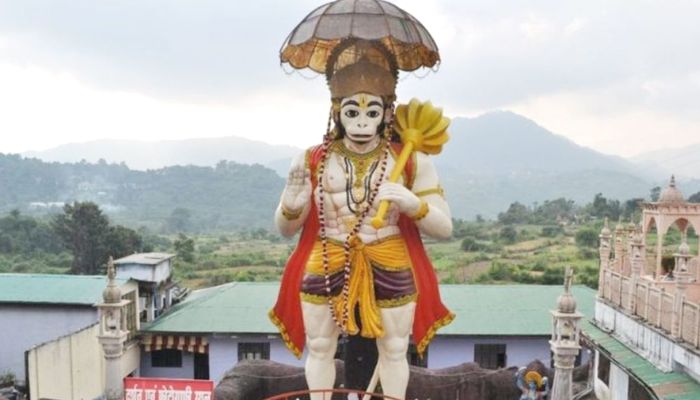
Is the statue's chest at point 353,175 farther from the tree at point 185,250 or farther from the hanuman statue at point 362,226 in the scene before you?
the tree at point 185,250

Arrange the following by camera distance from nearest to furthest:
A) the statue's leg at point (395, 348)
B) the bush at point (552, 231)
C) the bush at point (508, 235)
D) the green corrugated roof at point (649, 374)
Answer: the statue's leg at point (395, 348)
the green corrugated roof at point (649, 374)
the bush at point (508, 235)
the bush at point (552, 231)

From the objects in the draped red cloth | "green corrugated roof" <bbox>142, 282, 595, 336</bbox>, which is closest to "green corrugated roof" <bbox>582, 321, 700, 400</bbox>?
"green corrugated roof" <bbox>142, 282, 595, 336</bbox>

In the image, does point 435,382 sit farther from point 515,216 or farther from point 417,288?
point 515,216

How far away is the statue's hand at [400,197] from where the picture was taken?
4.45m

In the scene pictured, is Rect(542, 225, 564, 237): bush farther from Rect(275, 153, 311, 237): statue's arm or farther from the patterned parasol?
Rect(275, 153, 311, 237): statue's arm

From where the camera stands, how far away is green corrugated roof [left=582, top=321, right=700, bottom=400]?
7.47m

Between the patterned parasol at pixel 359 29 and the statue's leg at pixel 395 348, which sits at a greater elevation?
the patterned parasol at pixel 359 29

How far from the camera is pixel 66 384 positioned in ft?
37.0

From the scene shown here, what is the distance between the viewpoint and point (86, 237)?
25.8 meters

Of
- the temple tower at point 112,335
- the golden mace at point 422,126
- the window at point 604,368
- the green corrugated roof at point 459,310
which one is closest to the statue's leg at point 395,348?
the golden mace at point 422,126

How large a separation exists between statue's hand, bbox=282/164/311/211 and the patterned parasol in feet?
2.98

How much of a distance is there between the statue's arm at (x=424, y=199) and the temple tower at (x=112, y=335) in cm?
625

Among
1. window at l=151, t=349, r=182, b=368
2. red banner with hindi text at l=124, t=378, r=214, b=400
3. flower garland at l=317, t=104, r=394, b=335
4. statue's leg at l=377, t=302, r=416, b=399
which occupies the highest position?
flower garland at l=317, t=104, r=394, b=335

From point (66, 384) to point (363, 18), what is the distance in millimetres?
9521
